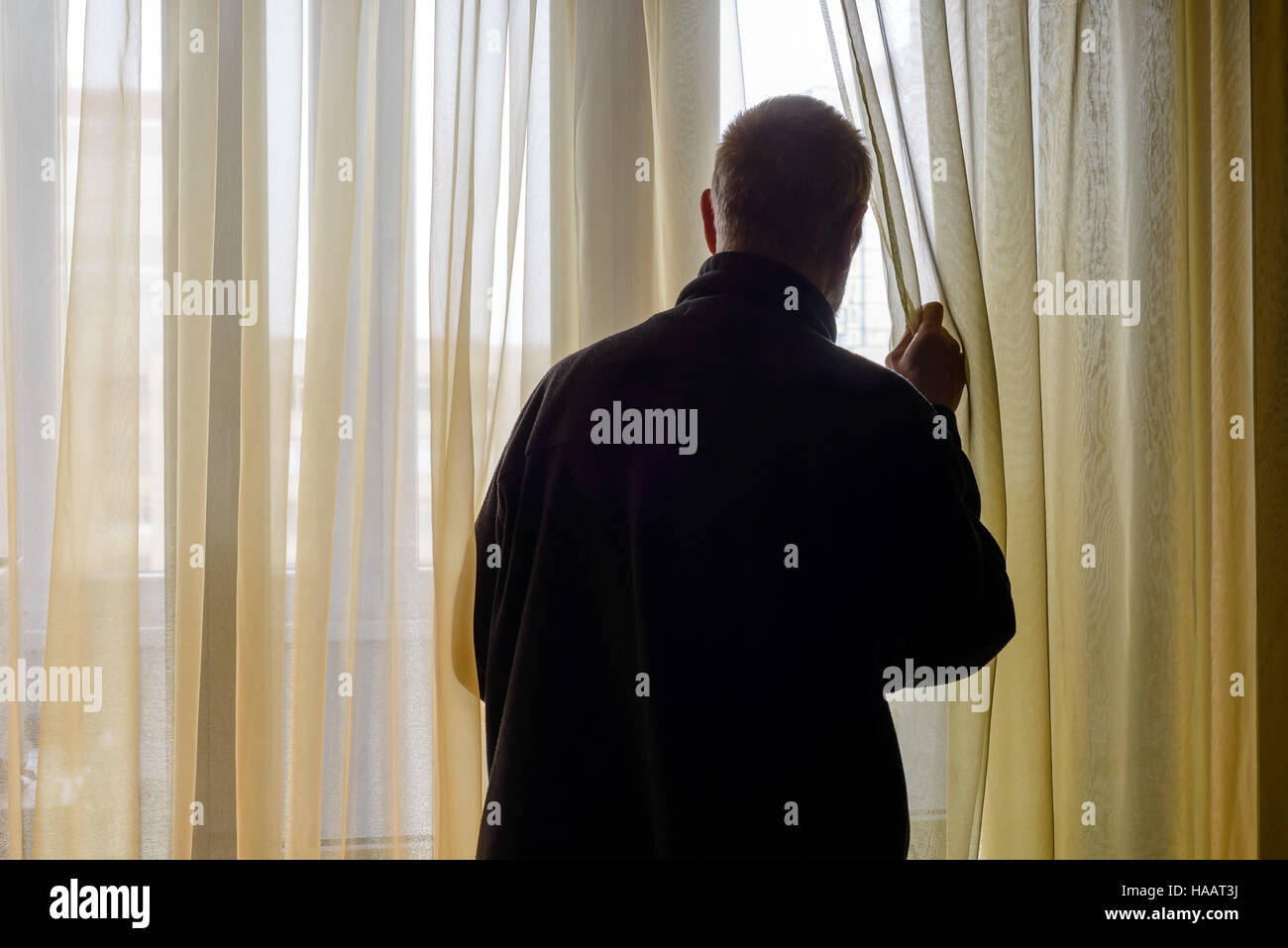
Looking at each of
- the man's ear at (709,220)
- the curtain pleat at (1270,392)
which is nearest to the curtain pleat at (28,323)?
the man's ear at (709,220)

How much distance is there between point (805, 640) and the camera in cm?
83

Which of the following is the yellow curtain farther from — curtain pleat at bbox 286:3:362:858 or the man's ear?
curtain pleat at bbox 286:3:362:858

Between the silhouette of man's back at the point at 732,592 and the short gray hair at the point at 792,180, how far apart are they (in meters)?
0.04

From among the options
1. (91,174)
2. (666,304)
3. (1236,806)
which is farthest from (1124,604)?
(91,174)

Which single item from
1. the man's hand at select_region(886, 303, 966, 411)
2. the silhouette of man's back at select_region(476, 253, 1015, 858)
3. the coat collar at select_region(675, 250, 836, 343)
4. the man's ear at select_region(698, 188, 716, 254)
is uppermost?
the man's ear at select_region(698, 188, 716, 254)

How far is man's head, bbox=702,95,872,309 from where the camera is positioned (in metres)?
0.88

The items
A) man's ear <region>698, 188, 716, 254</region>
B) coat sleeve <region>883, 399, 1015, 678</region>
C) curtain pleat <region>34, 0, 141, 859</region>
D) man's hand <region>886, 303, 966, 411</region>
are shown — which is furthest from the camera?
curtain pleat <region>34, 0, 141, 859</region>

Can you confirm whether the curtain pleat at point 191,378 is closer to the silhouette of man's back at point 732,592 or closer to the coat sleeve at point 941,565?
the silhouette of man's back at point 732,592

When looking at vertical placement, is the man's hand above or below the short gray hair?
below

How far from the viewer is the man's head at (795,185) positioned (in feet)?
2.89

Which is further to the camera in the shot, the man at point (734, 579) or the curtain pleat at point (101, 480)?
the curtain pleat at point (101, 480)

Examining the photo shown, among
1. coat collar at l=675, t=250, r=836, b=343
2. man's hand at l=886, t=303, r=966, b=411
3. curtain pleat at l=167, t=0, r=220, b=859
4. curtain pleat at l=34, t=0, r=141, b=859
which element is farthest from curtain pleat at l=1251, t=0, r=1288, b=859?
curtain pleat at l=34, t=0, r=141, b=859

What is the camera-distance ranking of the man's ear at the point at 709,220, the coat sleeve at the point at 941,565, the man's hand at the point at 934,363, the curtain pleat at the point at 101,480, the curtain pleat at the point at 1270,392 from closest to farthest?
1. the coat sleeve at the point at 941,565
2. the man's ear at the point at 709,220
3. the man's hand at the point at 934,363
4. the curtain pleat at the point at 101,480
5. the curtain pleat at the point at 1270,392
